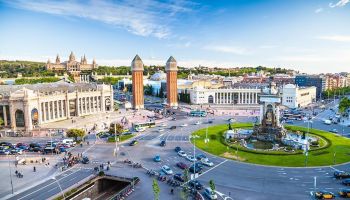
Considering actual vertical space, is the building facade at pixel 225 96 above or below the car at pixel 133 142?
above

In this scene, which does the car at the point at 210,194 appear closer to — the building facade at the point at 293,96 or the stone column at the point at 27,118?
the stone column at the point at 27,118

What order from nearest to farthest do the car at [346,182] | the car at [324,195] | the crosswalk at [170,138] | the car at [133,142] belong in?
the car at [324,195], the car at [346,182], the car at [133,142], the crosswalk at [170,138]

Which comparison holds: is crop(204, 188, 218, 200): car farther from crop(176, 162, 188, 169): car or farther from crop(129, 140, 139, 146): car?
crop(129, 140, 139, 146): car

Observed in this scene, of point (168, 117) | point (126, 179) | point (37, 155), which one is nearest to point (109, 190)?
point (126, 179)

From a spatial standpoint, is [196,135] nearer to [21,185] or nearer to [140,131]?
[140,131]

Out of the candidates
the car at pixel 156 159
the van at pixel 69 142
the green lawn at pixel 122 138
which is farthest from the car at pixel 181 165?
the van at pixel 69 142

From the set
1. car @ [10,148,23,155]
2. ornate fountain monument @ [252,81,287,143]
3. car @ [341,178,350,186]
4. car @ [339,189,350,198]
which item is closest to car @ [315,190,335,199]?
car @ [339,189,350,198]

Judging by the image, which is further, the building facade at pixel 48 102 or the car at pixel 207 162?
the building facade at pixel 48 102
